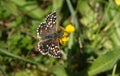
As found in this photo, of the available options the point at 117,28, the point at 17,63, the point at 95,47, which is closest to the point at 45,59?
the point at 17,63

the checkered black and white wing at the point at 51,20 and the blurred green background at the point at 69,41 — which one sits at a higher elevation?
the blurred green background at the point at 69,41

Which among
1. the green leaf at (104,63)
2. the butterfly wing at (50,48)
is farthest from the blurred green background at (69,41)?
the butterfly wing at (50,48)

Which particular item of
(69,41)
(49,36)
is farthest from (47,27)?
(69,41)

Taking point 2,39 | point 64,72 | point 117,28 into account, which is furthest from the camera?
point 2,39

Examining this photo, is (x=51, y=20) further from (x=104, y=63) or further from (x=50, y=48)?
(x=104, y=63)

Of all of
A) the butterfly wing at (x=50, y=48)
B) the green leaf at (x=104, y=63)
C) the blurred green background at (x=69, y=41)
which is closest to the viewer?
the butterfly wing at (x=50, y=48)

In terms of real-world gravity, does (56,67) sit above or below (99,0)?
below

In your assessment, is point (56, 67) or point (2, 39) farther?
point (2, 39)

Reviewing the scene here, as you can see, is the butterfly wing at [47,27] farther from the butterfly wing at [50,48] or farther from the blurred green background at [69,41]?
the blurred green background at [69,41]

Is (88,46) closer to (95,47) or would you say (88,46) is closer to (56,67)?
(95,47)
